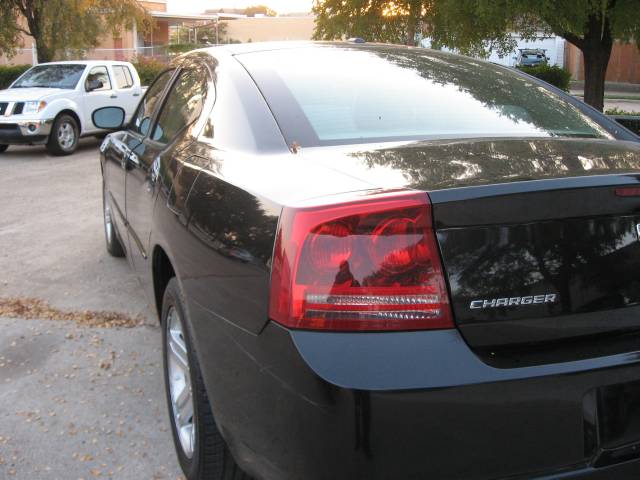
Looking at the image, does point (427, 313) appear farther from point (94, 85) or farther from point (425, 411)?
point (94, 85)

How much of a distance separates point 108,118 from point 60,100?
27.9ft

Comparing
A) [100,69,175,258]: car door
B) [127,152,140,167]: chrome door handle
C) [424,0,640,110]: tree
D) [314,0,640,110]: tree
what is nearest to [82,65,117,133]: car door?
[314,0,640,110]: tree

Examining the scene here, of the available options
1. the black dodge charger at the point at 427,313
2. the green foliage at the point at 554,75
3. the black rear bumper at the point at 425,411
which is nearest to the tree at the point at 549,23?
the black dodge charger at the point at 427,313

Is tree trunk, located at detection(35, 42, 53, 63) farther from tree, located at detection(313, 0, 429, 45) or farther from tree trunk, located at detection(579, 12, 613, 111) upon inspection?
tree trunk, located at detection(579, 12, 613, 111)

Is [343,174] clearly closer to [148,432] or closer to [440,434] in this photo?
[440,434]

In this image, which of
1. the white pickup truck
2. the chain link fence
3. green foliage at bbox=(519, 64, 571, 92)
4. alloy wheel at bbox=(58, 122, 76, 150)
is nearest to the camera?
the white pickup truck

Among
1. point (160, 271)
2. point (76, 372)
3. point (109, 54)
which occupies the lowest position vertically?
point (76, 372)

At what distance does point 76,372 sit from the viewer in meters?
3.88

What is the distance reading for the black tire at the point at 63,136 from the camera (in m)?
12.5

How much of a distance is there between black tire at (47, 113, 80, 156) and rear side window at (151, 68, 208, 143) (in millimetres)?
9357

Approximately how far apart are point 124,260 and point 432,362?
184 inches

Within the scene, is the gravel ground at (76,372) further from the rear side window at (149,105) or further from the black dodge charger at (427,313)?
the rear side window at (149,105)

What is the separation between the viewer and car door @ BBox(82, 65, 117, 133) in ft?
43.3

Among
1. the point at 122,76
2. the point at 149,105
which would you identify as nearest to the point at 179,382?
the point at 149,105
